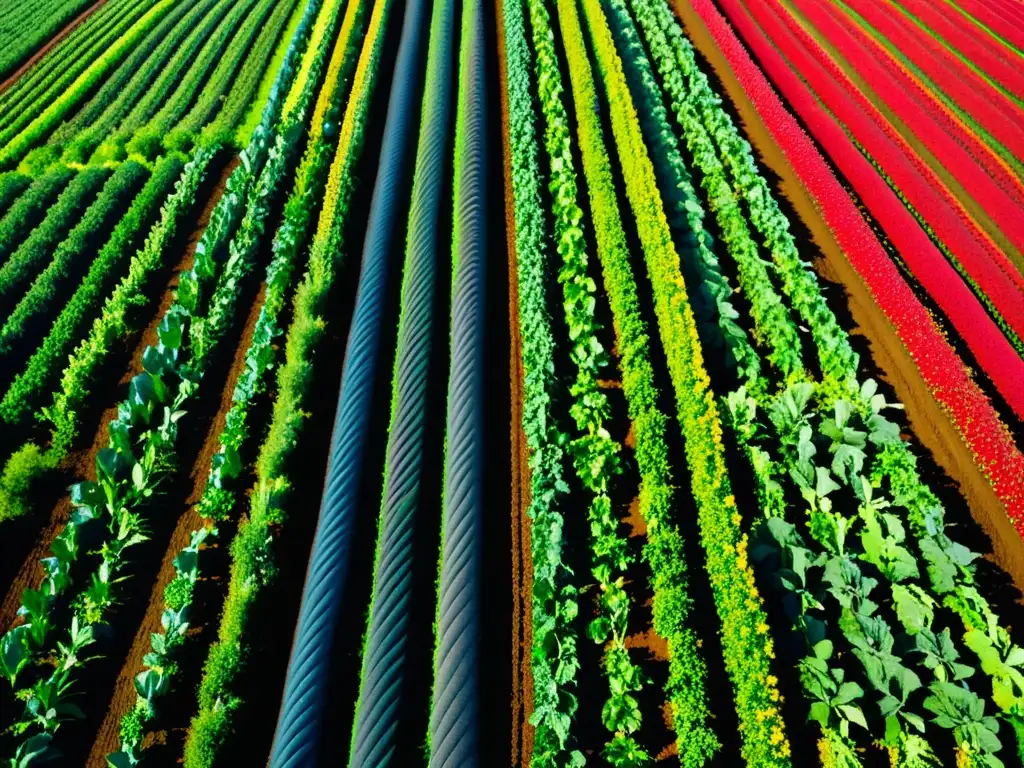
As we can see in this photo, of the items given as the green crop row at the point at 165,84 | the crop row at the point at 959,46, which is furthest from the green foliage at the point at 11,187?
the crop row at the point at 959,46

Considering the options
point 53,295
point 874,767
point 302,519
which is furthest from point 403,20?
point 874,767

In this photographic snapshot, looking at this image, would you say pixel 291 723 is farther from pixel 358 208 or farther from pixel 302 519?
pixel 358 208

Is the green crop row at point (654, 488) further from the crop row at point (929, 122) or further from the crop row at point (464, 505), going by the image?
the crop row at point (929, 122)

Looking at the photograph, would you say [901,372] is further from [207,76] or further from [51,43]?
[51,43]

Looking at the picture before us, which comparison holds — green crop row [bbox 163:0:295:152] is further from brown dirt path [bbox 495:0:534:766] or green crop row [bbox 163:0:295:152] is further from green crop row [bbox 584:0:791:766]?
green crop row [bbox 584:0:791:766]

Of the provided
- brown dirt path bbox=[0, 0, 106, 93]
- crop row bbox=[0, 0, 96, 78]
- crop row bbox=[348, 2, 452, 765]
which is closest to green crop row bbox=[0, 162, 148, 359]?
crop row bbox=[348, 2, 452, 765]

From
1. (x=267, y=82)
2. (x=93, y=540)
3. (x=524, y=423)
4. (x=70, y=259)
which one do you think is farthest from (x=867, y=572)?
(x=267, y=82)
